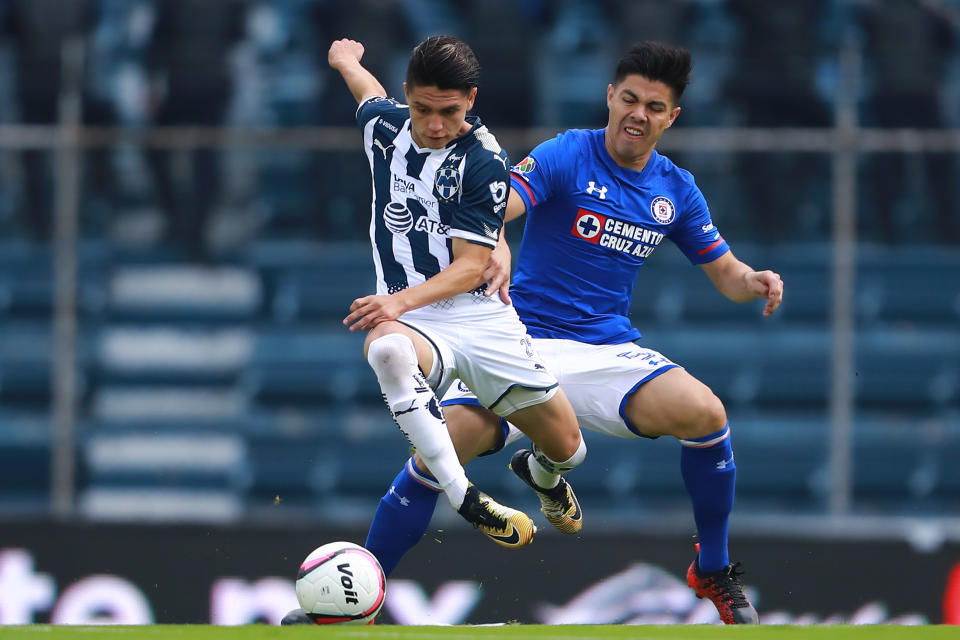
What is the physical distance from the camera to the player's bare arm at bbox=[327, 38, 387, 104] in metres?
5.10

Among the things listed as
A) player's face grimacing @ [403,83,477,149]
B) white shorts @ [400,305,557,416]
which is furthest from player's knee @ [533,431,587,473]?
player's face grimacing @ [403,83,477,149]

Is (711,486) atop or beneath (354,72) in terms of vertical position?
beneath

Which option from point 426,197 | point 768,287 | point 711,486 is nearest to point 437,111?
point 426,197

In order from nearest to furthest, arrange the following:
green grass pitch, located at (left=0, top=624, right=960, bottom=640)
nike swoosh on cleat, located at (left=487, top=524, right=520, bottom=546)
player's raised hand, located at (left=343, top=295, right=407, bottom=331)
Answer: green grass pitch, located at (left=0, top=624, right=960, bottom=640)
player's raised hand, located at (left=343, top=295, right=407, bottom=331)
nike swoosh on cleat, located at (left=487, top=524, right=520, bottom=546)

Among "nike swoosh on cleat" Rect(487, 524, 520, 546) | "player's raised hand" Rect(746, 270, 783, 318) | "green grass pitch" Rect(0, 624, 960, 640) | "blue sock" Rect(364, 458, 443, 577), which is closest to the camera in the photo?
"green grass pitch" Rect(0, 624, 960, 640)

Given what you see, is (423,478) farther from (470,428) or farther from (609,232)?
(609,232)

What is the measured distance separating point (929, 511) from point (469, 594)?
2790mm

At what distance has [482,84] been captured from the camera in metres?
A: 8.30

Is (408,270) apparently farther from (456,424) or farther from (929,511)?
(929,511)

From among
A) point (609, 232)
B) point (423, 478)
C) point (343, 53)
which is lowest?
point (423, 478)

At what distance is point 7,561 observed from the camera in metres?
6.70

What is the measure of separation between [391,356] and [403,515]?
84 cm

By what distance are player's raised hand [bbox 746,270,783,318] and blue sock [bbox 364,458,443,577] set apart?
1.31 m

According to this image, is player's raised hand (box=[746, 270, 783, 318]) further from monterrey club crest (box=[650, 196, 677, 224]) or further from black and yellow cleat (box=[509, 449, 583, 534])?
black and yellow cleat (box=[509, 449, 583, 534])
